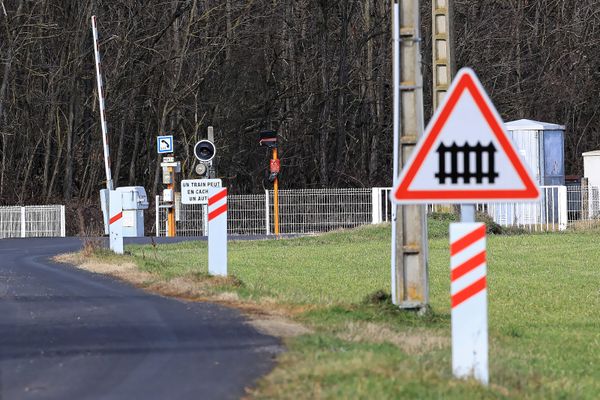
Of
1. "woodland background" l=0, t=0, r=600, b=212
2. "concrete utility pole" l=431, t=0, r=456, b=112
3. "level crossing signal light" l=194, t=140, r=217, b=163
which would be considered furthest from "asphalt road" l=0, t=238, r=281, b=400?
"woodland background" l=0, t=0, r=600, b=212

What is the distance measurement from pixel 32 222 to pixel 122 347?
33724 millimetres

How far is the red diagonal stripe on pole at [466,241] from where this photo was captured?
943 centimetres

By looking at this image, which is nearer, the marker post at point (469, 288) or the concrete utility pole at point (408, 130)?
the marker post at point (469, 288)

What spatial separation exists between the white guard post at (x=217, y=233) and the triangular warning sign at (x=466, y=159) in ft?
32.0

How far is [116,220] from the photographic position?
25.6 m

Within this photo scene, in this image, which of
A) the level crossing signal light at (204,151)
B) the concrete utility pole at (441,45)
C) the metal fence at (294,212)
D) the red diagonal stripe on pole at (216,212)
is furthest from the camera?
the metal fence at (294,212)

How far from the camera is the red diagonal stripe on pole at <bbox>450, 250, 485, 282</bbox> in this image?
942 centimetres

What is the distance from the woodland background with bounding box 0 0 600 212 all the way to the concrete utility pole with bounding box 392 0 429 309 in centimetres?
3295

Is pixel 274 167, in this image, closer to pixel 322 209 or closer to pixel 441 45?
pixel 322 209

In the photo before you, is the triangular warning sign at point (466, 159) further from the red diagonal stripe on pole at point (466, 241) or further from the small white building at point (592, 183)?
the small white building at point (592, 183)

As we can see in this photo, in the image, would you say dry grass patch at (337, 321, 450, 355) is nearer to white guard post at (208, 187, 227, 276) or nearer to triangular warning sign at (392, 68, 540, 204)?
triangular warning sign at (392, 68, 540, 204)

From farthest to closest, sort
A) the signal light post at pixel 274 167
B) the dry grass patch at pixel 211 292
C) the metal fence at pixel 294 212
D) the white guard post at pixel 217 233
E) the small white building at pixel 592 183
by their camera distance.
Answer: the metal fence at pixel 294 212 < the small white building at pixel 592 183 < the signal light post at pixel 274 167 < the white guard post at pixel 217 233 < the dry grass patch at pixel 211 292

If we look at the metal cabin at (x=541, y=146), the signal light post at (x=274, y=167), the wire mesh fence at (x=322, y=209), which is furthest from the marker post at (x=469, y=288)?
the metal cabin at (x=541, y=146)

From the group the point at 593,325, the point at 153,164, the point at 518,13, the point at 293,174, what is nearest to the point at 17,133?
the point at 153,164
